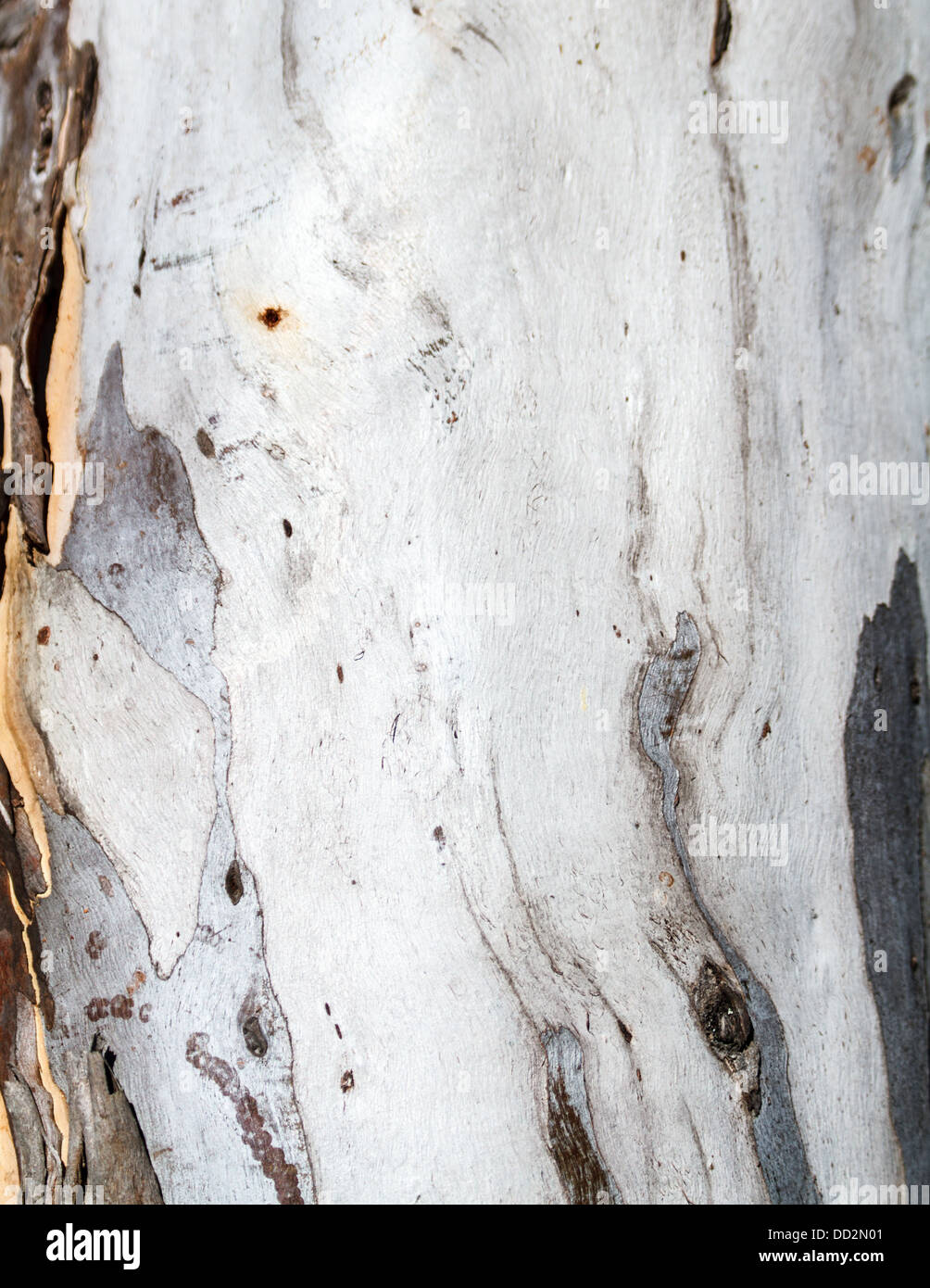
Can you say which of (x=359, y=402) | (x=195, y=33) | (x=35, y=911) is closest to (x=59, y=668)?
(x=35, y=911)

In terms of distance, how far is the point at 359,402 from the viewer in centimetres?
61

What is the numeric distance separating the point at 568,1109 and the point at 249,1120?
0.89 ft

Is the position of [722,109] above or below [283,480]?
above

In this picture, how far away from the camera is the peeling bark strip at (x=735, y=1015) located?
630 mm

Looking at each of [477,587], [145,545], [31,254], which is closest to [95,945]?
[145,545]

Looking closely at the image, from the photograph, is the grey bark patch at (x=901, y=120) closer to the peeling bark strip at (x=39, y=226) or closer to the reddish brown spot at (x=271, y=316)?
the reddish brown spot at (x=271, y=316)

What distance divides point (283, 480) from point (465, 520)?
0.49 ft

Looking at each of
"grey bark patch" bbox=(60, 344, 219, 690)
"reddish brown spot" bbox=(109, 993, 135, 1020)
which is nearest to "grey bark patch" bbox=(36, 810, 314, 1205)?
"reddish brown spot" bbox=(109, 993, 135, 1020)

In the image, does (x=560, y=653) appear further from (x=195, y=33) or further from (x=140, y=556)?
(x=195, y=33)

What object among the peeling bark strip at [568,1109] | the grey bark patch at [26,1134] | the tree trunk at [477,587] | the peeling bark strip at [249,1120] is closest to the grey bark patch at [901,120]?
the tree trunk at [477,587]

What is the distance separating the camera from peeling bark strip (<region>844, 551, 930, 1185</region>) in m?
0.61

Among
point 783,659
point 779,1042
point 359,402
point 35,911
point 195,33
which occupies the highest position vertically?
point 195,33

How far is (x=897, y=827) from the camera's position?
0.62 meters

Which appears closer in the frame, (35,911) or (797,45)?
(797,45)
